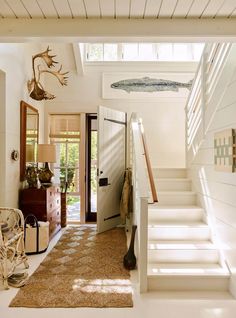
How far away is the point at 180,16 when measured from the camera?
215 centimetres

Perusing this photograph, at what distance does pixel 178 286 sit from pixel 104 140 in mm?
3007

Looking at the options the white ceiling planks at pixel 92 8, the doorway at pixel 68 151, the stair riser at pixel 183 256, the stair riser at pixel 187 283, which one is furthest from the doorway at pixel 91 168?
the white ceiling planks at pixel 92 8

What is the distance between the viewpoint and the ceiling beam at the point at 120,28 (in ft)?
7.14

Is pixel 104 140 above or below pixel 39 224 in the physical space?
above

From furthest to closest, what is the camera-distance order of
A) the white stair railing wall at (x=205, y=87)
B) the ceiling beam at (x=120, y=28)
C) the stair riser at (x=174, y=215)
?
the stair riser at (x=174, y=215)
the white stair railing wall at (x=205, y=87)
the ceiling beam at (x=120, y=28)

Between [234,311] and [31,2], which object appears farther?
[234,311]

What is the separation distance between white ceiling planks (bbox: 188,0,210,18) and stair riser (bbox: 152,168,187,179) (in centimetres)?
322

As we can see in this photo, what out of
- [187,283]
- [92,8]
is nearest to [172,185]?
[187,283]

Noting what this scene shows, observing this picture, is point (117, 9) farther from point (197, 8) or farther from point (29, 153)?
point (29, 153)

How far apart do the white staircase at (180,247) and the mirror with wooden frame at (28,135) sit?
88.6 inches

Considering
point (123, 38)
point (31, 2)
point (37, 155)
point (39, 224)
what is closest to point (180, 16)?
point (123, 38)

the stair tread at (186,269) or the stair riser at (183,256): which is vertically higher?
the stair riser at (183,256)

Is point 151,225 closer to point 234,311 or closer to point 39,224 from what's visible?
point 234,311

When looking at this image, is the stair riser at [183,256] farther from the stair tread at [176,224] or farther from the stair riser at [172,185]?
the stair riser at [172,185]
